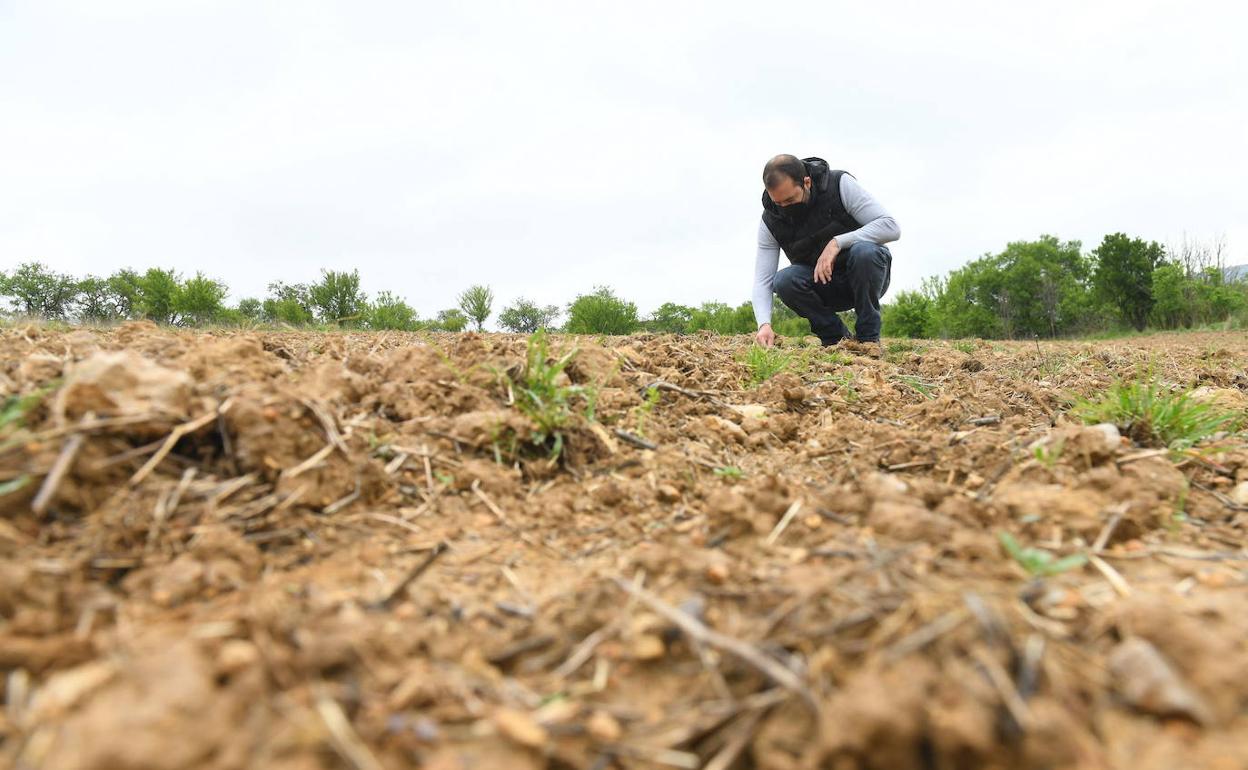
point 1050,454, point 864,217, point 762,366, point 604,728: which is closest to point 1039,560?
point 1050,454

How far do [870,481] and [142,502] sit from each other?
1.59 m

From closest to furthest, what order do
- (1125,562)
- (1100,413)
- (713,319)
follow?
(1125,562) → (1100,413) → (713,319)

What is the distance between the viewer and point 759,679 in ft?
3.18

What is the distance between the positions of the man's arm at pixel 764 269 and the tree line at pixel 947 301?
1699cm

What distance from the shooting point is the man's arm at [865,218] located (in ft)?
15.8

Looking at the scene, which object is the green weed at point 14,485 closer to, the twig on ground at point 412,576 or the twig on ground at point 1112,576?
the twig on ground at point 412,576

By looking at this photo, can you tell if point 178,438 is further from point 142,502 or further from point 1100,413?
point 1100,413

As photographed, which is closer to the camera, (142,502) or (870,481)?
(142,502)

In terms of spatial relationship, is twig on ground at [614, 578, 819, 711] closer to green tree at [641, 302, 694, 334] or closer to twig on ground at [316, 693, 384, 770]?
twig on ground at [316, 693, 384, 770]

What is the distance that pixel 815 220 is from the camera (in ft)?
16.7

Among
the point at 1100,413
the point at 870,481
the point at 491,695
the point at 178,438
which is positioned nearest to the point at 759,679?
the point at 491,695

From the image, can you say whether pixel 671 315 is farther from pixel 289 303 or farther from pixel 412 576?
pixel 412 576

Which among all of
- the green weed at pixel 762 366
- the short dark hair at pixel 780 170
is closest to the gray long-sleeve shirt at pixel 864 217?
the short dark hair at pixel 780 170

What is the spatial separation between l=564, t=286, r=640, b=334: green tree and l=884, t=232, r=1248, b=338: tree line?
44.6 ft
